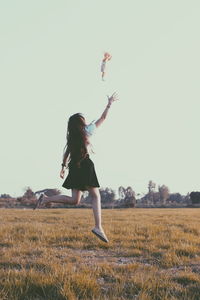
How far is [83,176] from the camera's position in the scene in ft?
21.9

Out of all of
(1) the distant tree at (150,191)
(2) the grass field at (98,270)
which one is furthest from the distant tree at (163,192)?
(2) the grass field at (98,270)

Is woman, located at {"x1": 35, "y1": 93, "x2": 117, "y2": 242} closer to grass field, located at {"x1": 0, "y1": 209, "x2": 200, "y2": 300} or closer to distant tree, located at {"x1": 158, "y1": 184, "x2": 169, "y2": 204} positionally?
grass field, located at {"x1": 0, "y1": 209, "x2": 200, "y2": 300}

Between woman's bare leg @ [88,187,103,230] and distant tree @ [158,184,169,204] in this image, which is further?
distant tree @ [158,184,169,204]

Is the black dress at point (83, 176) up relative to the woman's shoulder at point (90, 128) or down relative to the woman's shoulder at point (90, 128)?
down

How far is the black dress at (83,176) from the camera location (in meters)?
6.66

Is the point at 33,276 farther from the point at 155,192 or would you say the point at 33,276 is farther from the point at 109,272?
the point at 155,192

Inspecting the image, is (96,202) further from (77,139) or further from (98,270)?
(98,270)

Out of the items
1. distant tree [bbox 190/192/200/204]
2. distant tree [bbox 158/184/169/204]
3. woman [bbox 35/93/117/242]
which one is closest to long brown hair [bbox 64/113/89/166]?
woman [bbox 35/93/117/242]

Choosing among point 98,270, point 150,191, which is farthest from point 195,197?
point 98,270

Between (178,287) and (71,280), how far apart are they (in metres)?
1.19

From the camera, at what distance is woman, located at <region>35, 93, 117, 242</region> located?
6.71 meters

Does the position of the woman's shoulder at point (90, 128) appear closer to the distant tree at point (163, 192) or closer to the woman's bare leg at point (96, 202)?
the woman's bare leg at point (96, 202)

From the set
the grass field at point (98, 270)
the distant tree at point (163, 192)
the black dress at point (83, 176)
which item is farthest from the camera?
the distant tree at point (163, 192)

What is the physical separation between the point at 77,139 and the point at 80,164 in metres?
0.44
